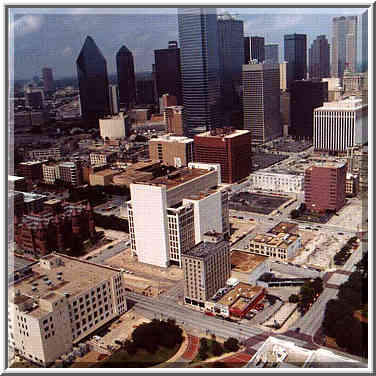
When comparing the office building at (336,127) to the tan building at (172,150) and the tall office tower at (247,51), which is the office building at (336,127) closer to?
the tall office tower at (247,51)

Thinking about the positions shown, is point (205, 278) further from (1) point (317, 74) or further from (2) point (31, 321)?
(1) point (317, 74)

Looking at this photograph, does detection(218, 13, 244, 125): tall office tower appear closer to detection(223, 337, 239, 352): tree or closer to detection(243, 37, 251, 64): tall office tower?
detection(243, 37, 251, 64): tall office tower

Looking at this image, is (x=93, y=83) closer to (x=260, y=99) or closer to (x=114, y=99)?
(x=114, y=99)

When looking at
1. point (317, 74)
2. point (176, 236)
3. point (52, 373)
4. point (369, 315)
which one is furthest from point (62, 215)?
point (317, 74)

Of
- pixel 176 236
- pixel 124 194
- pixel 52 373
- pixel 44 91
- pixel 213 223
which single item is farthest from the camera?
pixel 124 194

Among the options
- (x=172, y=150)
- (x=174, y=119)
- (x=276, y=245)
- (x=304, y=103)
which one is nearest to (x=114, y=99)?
(x=174, y=119)

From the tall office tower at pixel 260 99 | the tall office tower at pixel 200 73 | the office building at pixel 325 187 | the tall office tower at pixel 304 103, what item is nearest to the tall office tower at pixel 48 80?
the office building at pixel 325 187
